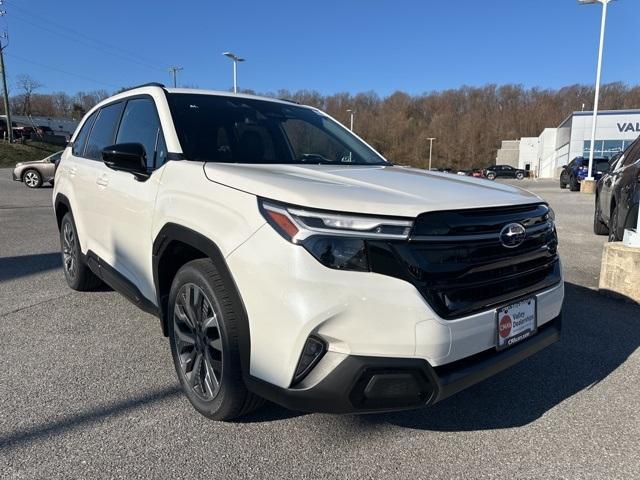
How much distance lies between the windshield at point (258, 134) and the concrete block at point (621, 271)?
9.14 feet

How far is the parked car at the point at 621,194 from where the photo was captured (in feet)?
18.7

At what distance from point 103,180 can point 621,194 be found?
230 inches

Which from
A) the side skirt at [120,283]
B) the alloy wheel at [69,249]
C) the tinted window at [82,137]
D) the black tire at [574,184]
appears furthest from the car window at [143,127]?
the black tire at [574,184]

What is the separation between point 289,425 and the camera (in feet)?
8.66

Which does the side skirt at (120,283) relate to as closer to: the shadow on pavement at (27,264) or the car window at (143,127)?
the car window at (143,127)

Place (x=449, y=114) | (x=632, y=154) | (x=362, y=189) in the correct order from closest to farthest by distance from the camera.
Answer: (x=362, y=189) → (x=632, y=154) → (x=449, y=114)

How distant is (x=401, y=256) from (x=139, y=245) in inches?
74.1

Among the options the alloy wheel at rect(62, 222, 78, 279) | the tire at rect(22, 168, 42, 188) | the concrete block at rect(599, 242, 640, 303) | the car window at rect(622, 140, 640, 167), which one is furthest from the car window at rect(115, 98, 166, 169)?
the tire at rect(22, 168, 42, 188)

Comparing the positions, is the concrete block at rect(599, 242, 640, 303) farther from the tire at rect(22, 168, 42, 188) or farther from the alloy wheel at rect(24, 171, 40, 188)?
the alloy wheel at rect(24, 171, 40, 188)

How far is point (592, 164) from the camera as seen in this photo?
2348 centimetres

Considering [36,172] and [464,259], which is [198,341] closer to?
[464,259]

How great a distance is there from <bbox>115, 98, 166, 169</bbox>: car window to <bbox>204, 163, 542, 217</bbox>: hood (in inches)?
28.3

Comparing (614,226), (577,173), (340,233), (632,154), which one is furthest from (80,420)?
(577,173)

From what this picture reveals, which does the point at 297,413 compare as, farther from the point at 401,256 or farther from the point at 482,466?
the point at 401,256
